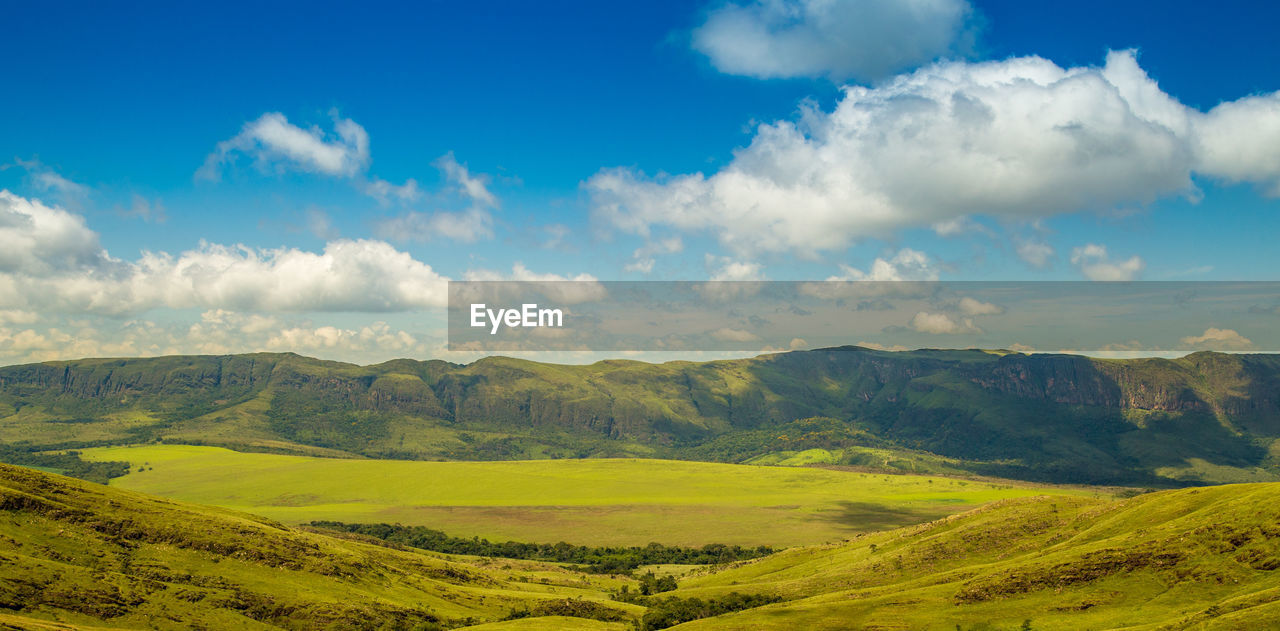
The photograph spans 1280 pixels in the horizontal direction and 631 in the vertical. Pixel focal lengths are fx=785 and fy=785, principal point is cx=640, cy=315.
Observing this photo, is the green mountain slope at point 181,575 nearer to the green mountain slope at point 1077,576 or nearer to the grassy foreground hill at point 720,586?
the grassy foreground hill at point 720,586

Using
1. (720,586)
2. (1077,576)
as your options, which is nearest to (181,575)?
(720,586)

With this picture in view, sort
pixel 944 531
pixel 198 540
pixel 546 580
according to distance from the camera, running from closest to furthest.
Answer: pixel 198 540, pixel 944 531, pixel 546 580

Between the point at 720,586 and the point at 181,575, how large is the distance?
98.2m

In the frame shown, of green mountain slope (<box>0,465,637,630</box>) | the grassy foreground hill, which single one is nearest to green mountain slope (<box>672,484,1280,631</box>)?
the grassy foreground hill

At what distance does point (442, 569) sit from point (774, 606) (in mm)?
79400

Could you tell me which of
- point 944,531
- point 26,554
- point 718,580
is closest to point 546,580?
point 718,580

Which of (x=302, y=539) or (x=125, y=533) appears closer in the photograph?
(x=125, y=533)

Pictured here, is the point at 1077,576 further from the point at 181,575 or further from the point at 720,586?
the point at 181,575

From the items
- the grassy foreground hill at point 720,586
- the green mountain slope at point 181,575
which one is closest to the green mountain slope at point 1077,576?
the grassy foreground hill at point 720,586

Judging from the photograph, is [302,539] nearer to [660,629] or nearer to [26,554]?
[26,554]

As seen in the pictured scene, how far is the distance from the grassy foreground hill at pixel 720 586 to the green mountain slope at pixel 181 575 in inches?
12.5

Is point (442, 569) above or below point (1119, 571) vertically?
below

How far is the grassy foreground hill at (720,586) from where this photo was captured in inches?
3600

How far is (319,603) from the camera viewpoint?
376ft
